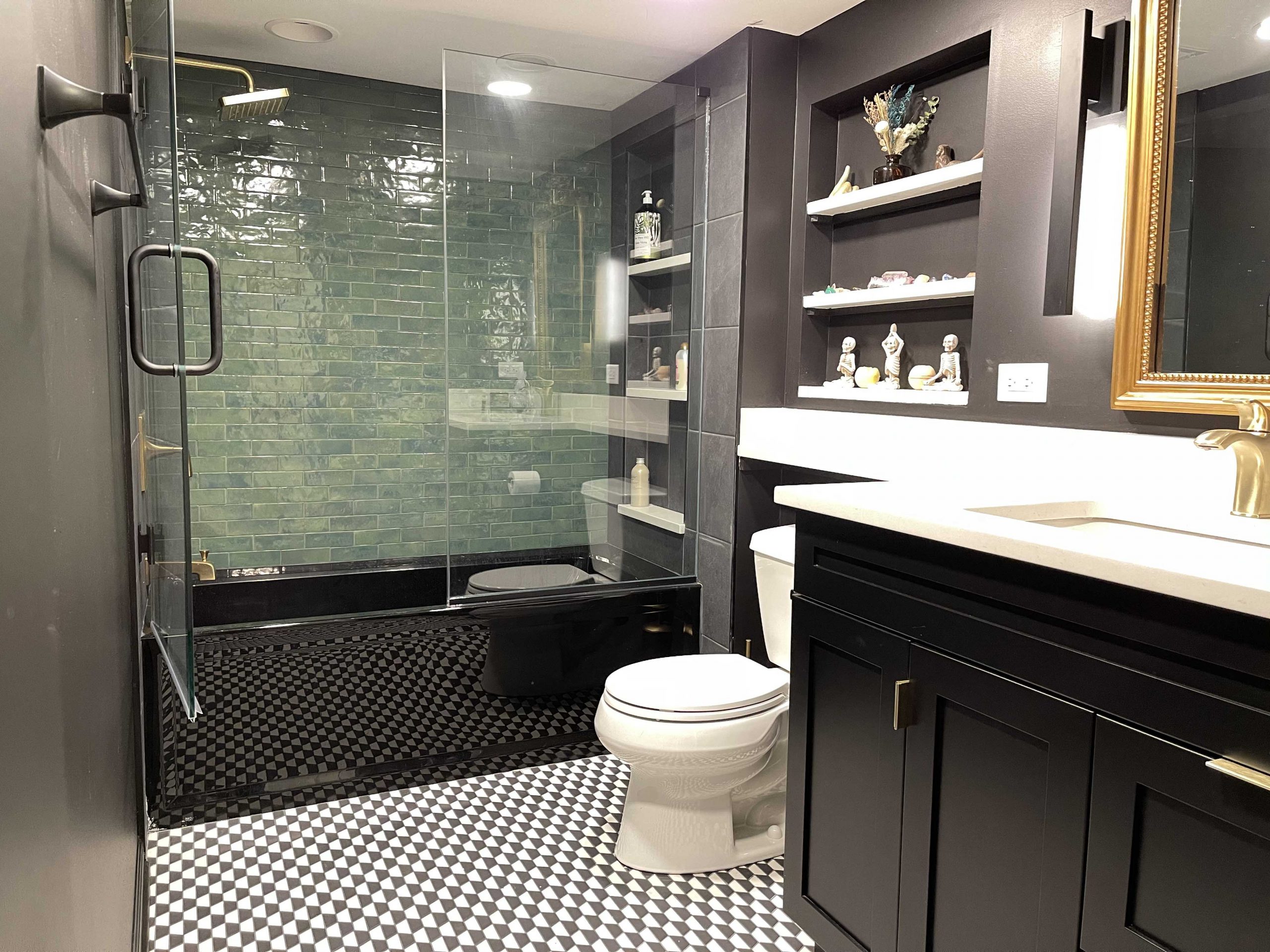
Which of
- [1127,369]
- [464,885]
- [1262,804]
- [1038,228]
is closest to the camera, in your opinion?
[1262,804]

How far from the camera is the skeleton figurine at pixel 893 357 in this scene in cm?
266

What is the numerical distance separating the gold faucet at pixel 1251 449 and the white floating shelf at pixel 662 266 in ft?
5.94

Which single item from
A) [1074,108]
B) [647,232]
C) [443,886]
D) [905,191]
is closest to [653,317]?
[647,232]

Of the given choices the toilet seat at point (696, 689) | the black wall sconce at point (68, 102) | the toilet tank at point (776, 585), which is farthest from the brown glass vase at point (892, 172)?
the black wall sconce at point (68, 102)

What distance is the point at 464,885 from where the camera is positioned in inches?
89.4

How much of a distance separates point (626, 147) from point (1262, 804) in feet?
8.15

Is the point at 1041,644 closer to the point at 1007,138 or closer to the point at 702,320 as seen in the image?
the point at 1007,138

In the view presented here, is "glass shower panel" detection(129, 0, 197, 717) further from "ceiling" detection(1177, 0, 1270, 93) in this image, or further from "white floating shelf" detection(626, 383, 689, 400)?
"ceiling" detection(1177, 0, 1270, 93)

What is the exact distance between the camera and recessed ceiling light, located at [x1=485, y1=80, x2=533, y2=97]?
2723mm

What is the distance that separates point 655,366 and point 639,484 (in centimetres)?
41

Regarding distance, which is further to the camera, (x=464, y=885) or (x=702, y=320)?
(x=702, y=320)

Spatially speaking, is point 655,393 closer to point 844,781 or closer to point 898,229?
point 898,229

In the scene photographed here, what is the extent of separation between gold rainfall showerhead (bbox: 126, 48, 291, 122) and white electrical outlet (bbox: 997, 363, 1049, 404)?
264 centimetres

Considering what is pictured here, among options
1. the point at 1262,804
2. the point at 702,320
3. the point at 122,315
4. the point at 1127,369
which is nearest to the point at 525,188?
the point at 702,320
